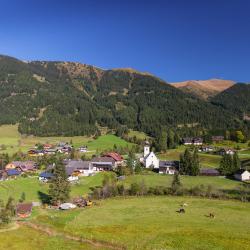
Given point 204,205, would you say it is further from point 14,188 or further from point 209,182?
point 14,188

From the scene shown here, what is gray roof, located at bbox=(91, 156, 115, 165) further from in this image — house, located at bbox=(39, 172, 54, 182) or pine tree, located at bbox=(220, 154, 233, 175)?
pine tree, located at bbox=(220, 154, 233, 175)

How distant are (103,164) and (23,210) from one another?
6224 centimetres

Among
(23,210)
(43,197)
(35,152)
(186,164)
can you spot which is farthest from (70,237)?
(35,152)

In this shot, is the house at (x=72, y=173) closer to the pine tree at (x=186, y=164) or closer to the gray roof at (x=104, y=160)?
the gray roof at (x=104, y=160)

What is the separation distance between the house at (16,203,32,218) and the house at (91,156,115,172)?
187 ft

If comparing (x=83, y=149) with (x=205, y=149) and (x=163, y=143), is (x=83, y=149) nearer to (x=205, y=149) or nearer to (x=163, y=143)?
(x=163, y=143)

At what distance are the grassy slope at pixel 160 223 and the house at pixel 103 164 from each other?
4635cm

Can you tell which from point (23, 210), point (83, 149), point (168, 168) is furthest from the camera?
point (83, 149)

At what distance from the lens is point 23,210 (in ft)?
273

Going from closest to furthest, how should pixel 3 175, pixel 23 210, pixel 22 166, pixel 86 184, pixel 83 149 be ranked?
pixel 23 210
pixel 86 184
pixel 3 175
pixel 22 166
pixel 83 149

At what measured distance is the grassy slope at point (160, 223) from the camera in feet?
199

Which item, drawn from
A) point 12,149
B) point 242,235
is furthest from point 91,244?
point 12,149

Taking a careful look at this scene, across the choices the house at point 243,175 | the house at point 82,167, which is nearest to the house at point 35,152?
the house at point 82,167

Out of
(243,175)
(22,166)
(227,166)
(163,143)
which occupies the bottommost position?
(22,166)
